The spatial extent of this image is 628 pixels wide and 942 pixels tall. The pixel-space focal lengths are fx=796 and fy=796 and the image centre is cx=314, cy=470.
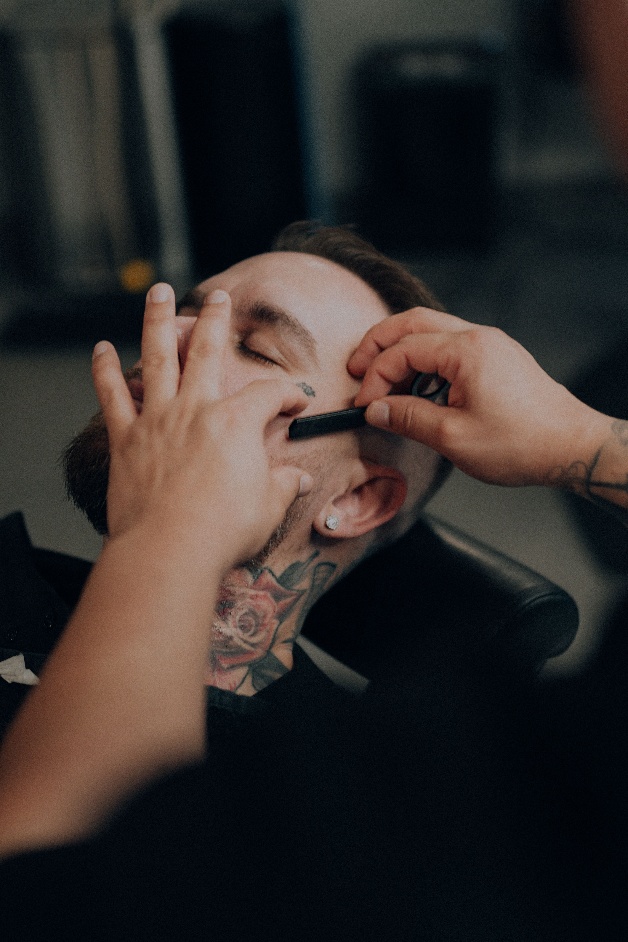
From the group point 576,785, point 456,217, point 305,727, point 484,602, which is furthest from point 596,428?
point 456,217

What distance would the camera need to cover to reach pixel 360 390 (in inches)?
41.1

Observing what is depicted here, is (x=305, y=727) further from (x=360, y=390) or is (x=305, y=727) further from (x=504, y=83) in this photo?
(x=504, y=83)

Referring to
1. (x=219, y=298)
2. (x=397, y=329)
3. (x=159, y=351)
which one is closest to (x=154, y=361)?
(x=159, y=351)

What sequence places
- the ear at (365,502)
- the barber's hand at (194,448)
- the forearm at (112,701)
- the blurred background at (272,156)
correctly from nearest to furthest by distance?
the forearm at (112,701) < the barber's hand at (194,448) < the ear at (365,502) < the blurred background at (272,156)

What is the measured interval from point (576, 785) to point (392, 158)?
3582mm

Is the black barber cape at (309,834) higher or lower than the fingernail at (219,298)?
lower

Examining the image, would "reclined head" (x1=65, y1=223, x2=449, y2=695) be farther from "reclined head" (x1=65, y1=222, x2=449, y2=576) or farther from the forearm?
the forearm

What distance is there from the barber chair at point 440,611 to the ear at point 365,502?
3.5 inches

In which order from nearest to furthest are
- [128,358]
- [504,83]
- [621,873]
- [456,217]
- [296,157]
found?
[621,873] < [128,358] < [296,157] < [456,217] < [504,83]

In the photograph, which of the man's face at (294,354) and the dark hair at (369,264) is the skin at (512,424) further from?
the dark hair at (369,264)

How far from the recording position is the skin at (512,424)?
35.5 inches

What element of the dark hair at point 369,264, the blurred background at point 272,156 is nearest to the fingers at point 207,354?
the dark hair at point 369,264

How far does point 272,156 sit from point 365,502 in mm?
2406

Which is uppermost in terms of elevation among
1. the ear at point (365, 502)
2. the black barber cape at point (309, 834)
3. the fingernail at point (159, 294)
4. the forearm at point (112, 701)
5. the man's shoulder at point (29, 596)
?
the fingernail at point (159, 294)
